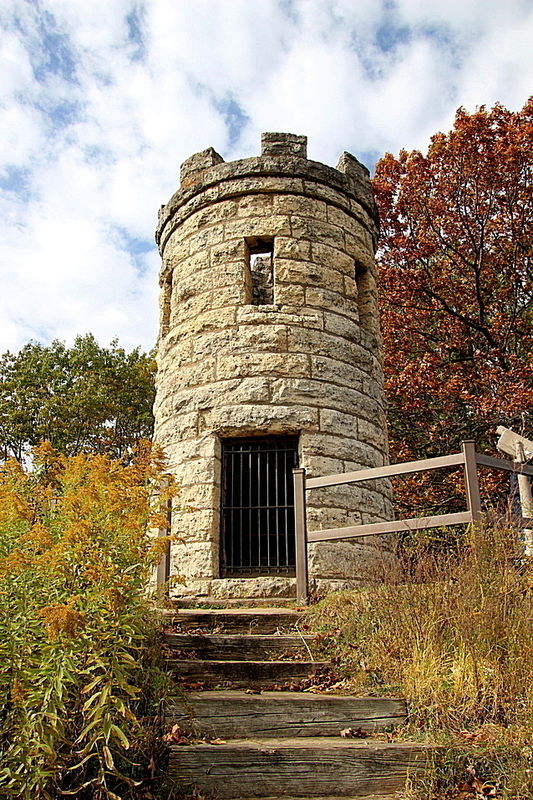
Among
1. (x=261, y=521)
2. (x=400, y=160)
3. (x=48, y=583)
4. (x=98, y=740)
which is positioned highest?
(x=400, y=160)

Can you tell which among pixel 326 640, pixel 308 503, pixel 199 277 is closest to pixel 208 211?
pixel 199 277

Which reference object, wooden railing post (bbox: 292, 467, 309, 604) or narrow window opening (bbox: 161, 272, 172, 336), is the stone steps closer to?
wooden railing post (bbox: 292, 467, 309, 604)

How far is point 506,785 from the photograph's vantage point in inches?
136

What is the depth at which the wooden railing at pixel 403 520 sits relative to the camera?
5680mm

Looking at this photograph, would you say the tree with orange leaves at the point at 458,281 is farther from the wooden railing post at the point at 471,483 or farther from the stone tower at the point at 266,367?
the wooden railing post at the point at 471,483

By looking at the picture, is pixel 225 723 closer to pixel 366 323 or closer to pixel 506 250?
pixel 366 323

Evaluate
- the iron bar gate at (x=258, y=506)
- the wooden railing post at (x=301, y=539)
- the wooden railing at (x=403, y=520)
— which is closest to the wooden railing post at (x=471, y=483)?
the wooden railing at (x=403, y=520)

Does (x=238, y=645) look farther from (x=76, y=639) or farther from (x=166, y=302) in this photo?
(x=166, y=302)

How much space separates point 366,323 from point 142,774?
6.85 meters

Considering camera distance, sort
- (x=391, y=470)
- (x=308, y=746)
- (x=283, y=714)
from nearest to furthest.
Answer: (x=308, y=746) < (x=283, y=714) < (x=391, y=470)

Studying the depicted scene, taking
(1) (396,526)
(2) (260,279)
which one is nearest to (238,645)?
(1) (396,526)

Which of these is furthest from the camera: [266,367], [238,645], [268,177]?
[268,177]

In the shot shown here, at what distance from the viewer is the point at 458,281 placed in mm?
15789

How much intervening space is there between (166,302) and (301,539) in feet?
14.3
